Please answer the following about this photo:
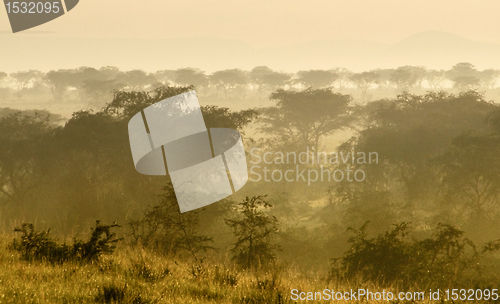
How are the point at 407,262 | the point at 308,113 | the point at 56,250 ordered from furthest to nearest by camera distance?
the point at 308,113
the point at 407,262
the point at 56,250

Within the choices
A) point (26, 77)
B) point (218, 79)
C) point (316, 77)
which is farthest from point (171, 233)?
point (26, 77)

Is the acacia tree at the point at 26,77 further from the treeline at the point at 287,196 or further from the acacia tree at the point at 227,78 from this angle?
the treeline at the point at 287,196

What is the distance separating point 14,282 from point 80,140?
68.9ft

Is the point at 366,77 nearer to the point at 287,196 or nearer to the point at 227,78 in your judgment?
the point at 227,78

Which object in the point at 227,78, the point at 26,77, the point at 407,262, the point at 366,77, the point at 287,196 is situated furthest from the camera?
the point at 26,77

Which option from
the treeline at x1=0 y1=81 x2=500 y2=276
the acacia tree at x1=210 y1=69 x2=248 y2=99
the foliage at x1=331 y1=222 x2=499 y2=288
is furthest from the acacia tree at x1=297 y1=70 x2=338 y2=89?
the foliage at x1=331 y1=222 x2=499 y2=288

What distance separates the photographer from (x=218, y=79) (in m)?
90.0

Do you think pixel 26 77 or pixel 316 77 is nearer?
pixel 316 77

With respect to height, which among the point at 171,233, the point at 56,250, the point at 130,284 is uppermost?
the point at 56,250

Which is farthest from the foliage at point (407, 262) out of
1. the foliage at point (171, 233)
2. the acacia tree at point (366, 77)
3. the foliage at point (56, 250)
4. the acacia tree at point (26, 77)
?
the acacia tree at point (26, 77)

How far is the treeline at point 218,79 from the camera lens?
7944 centimetres

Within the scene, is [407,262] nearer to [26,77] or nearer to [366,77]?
[366,77]

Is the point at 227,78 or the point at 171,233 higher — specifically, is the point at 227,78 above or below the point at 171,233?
above

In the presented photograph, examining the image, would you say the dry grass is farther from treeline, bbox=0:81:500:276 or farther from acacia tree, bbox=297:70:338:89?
acacia tree, bbox=297:70:338:89
